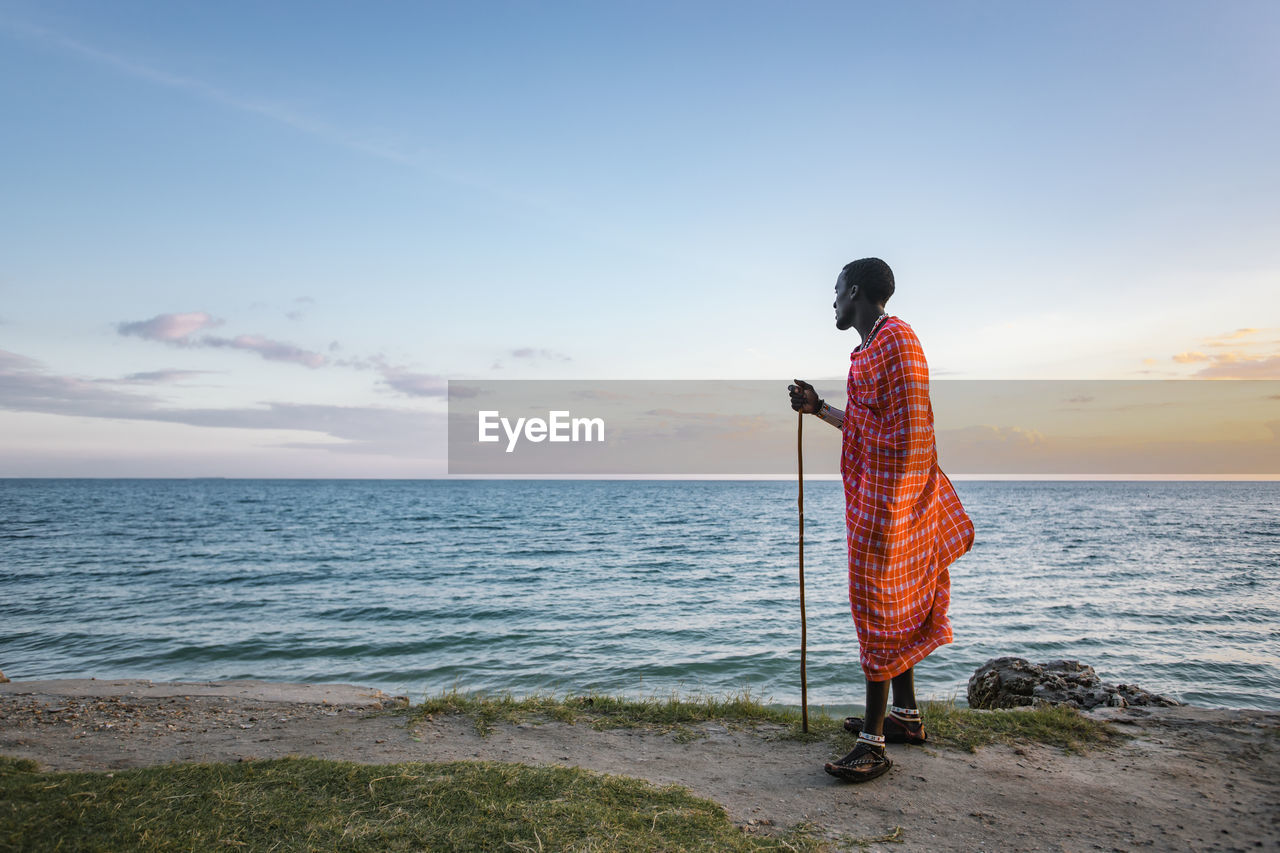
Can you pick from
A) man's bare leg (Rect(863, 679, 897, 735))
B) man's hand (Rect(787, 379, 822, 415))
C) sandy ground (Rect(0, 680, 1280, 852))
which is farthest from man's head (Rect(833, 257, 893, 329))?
sandy ground (Rect(0, 680, 1280, 852))

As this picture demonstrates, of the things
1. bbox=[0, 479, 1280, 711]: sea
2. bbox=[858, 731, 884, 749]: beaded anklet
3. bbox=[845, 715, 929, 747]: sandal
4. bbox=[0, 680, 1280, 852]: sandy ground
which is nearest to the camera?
bbox=[0, 680, 1280, 852]: sandy ground

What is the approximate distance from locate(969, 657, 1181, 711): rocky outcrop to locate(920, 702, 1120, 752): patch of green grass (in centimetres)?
119

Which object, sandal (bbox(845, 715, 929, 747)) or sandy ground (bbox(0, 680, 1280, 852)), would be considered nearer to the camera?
sandy ground (bbox(0, 680, 1280, 852))

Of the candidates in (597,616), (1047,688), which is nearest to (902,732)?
(1047,688)

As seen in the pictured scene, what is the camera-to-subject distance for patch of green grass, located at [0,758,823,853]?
296cm

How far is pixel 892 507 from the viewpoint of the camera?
13.2 ft

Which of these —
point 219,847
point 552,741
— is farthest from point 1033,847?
point 219,847

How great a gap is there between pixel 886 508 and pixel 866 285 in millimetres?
1384

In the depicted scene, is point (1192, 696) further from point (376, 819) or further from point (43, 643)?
point (43, 643)

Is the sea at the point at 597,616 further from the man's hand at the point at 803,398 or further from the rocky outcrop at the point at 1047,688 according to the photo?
the man's hand at the point at 803,398

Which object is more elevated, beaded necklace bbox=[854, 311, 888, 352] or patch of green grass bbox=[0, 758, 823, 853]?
beaded necklace bbox=[854, 311, 888, 352]

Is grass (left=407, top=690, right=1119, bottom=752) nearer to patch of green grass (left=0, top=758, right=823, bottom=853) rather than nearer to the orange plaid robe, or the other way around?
the orange plaid robe

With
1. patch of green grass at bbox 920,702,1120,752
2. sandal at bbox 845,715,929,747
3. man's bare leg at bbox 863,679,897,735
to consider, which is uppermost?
man's bare leg at bbox 863,679,897,735

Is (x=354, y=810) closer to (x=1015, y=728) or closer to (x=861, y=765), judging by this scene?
(x=861, y=765)
